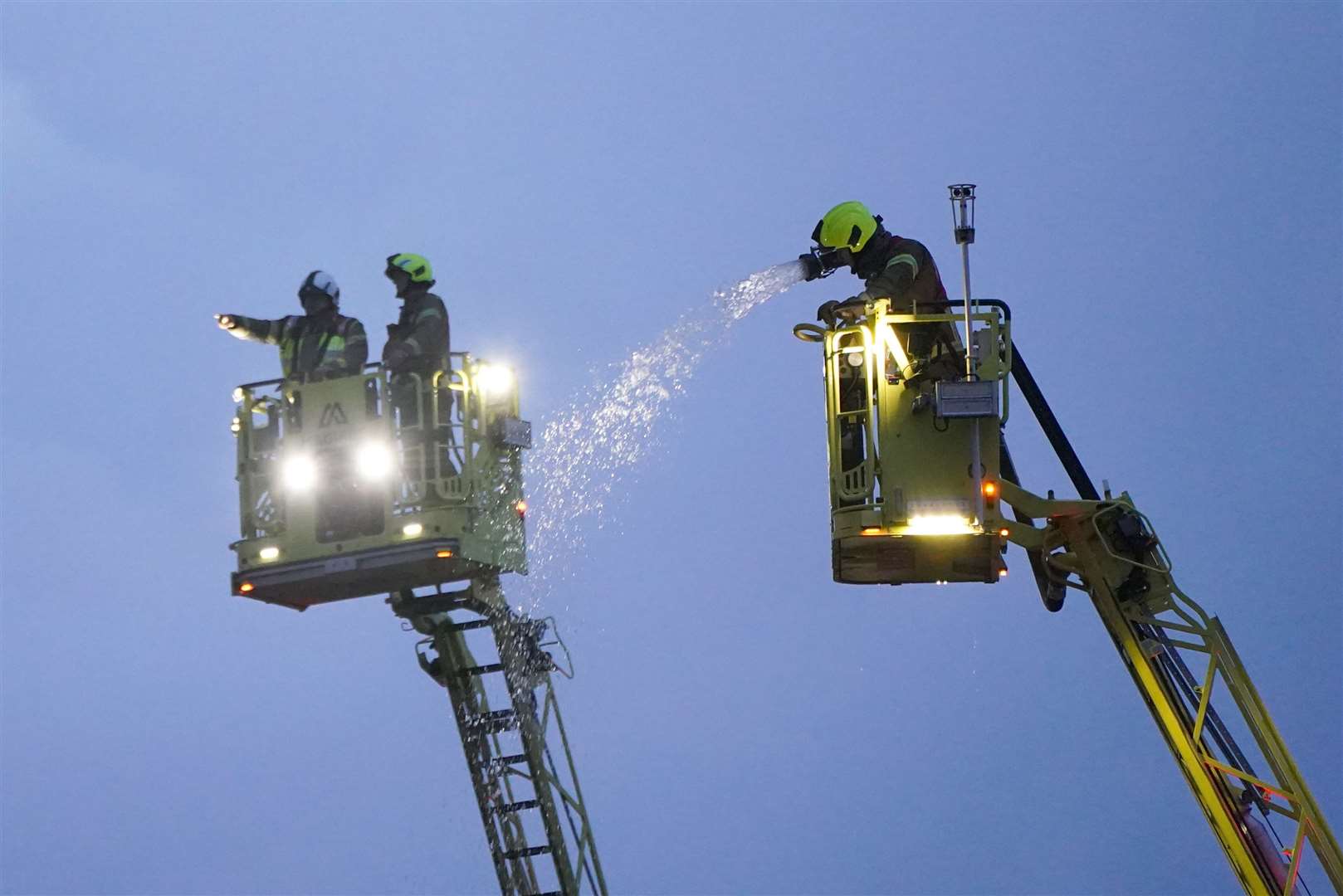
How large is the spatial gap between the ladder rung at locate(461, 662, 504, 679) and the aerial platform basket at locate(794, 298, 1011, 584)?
736 centimetres

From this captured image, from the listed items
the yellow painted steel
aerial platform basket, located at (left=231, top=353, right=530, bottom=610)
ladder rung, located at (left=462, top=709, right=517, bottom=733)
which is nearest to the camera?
the yellow painted steel

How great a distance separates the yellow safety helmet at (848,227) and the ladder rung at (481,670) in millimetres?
7624

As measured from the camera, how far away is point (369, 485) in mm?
25984

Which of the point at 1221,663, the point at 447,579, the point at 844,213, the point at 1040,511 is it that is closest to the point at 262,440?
the point at 447,579

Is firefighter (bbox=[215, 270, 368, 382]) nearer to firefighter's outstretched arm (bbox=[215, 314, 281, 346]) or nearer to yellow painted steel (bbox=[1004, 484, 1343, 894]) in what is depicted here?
firefighter's outstretched arm (bbox=[215, 314, 281, 346])

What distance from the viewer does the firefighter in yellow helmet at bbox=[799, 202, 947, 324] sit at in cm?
2253

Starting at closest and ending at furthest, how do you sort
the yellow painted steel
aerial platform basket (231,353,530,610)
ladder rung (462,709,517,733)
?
the yellow painted steel → aerial platform basket (231,353,530,610) → ladder rung (462,709,517,733)

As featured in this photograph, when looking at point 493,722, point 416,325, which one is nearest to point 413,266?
point 416,325

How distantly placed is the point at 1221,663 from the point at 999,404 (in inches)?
121

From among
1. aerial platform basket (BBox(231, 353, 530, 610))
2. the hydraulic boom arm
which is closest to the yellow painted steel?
the hydraulic boom arm

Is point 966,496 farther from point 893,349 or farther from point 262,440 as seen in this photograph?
point 262,440

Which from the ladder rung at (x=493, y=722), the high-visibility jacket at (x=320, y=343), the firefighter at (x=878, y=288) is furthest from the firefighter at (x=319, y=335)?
the firefighter at (x=878, y=288)

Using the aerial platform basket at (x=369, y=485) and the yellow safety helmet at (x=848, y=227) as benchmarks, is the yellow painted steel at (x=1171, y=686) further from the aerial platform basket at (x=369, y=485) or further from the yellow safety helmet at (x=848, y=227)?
the aerial platform basket at (x=369, y=485)

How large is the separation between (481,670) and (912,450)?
8.48 m
